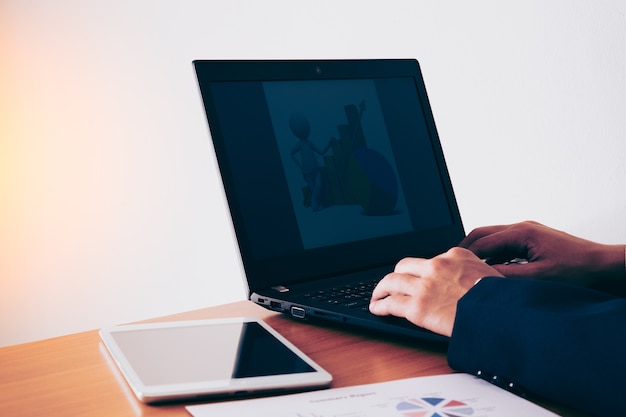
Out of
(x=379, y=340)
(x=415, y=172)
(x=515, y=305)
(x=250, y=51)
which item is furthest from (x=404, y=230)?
(x=250, y=51)

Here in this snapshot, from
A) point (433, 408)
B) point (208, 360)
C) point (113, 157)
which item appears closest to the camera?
point (433, 408)

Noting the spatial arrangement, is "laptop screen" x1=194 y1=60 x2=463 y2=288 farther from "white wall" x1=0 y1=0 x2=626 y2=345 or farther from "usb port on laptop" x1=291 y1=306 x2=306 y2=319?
"white wall" x1=0 y1=0 x2=626 y2=345

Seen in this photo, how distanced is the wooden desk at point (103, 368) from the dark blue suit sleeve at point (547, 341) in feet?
0.21

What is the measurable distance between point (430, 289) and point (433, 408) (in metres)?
0.22

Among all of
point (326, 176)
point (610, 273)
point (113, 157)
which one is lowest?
point (610, 273)

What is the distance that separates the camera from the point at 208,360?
0.73 m

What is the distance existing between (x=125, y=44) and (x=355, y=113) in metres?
1.74

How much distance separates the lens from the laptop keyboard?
92 centimetres

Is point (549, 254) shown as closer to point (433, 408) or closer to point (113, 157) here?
point (433, 408)

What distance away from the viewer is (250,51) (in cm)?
249

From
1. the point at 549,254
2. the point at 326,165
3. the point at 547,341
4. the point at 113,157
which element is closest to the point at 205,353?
the point at 547,341

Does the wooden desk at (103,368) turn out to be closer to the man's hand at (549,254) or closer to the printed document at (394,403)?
the printed document at (394,403)

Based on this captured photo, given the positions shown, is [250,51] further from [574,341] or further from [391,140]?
[574,341]

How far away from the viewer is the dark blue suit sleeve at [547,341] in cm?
61
